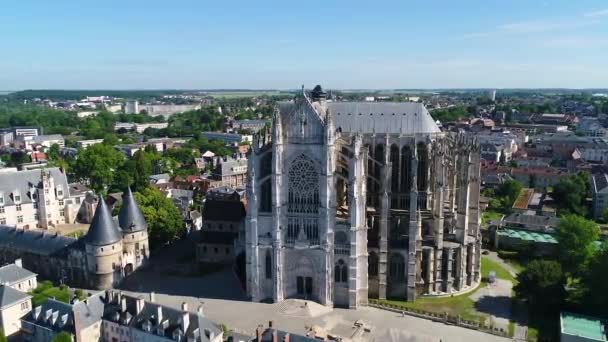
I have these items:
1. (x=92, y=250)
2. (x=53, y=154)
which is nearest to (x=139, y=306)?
(x=92, y=250)

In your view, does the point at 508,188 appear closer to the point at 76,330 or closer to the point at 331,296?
the point at 331,296

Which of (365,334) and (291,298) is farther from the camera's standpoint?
(291,298)

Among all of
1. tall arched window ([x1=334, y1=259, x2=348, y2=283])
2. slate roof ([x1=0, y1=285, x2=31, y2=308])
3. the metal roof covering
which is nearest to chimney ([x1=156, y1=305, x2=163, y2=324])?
slate roof ([x1=0, y1=285, x2=31, y2=308])

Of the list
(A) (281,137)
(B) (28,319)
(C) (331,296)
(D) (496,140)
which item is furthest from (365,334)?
(D) (496,140)

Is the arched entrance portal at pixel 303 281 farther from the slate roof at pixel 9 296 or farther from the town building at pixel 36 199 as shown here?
the town building at pixel 36 199

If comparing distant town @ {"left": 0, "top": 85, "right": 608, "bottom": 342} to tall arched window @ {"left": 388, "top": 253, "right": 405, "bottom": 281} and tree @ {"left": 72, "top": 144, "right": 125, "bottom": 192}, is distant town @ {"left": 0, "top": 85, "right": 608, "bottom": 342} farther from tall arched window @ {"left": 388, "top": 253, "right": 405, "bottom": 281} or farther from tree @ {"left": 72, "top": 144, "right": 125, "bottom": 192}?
tree @ {"left": 72, "top": 144, "right": 125, "bottom": 192}

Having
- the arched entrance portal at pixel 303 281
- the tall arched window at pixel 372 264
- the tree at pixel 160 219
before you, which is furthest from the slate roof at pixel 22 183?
the tall arched window at pixel 372 264

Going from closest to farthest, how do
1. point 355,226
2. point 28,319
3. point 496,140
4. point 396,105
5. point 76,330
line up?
1. point 76,330
2. point 28,319
3. point 355,226
4. point 396,105
5. point 496,140

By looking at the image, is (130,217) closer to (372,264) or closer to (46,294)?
(46,294)
